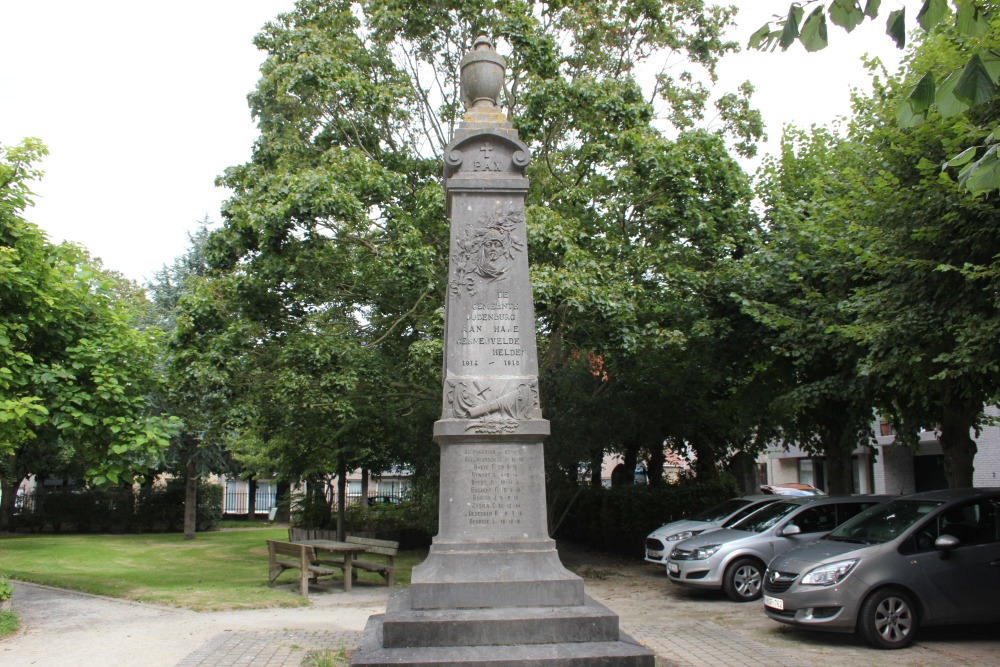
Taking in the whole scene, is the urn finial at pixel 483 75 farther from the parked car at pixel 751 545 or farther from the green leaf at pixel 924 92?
the parked car at pixel 751 545

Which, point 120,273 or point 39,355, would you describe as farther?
point 120,273

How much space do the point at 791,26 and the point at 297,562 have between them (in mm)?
12791

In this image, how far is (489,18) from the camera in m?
16.7

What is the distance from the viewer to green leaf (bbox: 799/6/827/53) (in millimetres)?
4605

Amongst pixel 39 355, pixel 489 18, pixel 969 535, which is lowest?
pixel 969 535

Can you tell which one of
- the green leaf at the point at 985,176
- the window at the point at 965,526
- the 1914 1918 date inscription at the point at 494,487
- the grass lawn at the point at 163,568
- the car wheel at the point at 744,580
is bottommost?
the grass lawn at the point at 163,568

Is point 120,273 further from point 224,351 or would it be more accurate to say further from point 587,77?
point 587,77

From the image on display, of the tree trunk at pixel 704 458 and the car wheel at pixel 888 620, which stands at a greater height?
the tree trunk at pixel 704 458

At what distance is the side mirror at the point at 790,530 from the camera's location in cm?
1339

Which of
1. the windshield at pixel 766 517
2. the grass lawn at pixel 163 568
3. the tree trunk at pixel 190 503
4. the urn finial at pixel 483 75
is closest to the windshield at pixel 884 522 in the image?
the windshield at pixel 766 517

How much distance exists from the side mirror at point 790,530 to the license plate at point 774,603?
3.17m

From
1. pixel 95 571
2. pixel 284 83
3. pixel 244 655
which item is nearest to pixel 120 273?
pixel 95 571

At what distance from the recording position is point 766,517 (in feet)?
46.6

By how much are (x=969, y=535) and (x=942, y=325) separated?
2.65 metres
